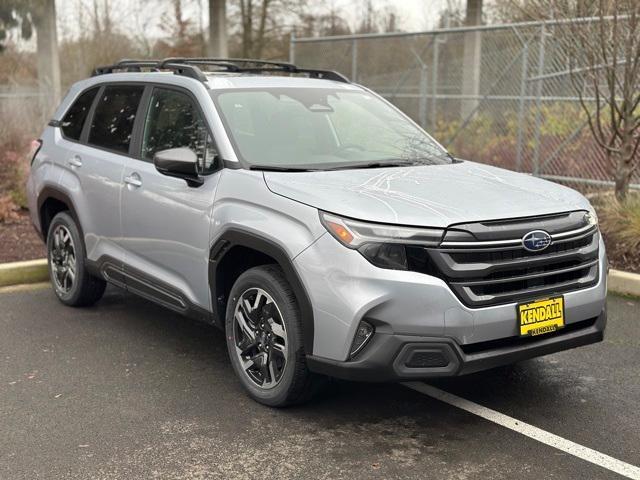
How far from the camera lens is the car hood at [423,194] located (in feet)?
12.0

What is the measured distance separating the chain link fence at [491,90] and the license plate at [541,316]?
6.08 metres

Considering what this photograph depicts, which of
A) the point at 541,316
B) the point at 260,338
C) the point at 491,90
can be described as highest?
the point at 491,90

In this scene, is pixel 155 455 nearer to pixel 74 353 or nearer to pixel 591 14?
pixel 74 353

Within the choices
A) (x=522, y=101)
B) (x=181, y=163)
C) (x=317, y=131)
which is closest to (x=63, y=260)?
(x=181, y=163)

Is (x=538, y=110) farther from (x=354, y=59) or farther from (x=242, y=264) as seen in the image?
(x=242, y=264)

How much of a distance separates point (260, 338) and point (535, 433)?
Result: 151 centimetres

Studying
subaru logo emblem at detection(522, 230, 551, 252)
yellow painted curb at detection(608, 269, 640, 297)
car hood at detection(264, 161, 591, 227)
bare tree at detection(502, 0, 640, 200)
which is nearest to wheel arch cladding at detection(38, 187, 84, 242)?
car hood at detection(264, 161, 591, 227)

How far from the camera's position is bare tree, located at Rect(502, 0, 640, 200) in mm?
7715

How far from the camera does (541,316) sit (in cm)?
378

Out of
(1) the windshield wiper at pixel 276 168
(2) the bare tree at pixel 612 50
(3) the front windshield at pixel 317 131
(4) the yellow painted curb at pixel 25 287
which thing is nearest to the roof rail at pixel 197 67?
(3) the front windshield at pixel 317 131

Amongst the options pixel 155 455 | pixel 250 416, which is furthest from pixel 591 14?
pixel 155 455

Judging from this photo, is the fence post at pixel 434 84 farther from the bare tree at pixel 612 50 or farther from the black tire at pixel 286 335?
the black tire at pixel 286 335

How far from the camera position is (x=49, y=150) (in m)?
6.25

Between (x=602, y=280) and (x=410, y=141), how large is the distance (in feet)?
5.31
